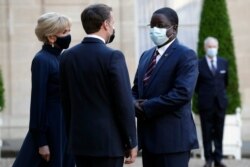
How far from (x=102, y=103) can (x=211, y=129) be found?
6.56 meters

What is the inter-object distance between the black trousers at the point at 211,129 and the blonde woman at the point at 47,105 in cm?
550

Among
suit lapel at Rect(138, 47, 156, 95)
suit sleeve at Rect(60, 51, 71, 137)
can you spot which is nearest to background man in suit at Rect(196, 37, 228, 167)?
suit lapel at Rect(138, 47, 156, 95)

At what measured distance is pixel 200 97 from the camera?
39.5 ft

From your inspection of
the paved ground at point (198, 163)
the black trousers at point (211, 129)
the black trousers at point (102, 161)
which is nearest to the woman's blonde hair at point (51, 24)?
the black trousers at point (102, 161)

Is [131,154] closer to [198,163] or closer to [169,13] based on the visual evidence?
[169,13]

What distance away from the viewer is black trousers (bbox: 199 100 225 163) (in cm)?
1201

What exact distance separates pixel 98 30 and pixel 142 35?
379 inches

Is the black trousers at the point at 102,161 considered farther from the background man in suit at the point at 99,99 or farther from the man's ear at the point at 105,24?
the man's ear at the point at 105,24

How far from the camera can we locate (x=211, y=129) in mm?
12133

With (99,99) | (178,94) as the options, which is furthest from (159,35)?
(99,99)

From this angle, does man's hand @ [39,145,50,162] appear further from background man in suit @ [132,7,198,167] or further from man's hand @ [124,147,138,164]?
man's hand @ [124,147,138,164]

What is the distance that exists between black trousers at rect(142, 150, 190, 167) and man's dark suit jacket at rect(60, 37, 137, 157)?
703mm

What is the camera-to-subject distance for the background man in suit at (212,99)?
39.3 ft

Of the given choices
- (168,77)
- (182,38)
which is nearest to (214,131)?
(182,38)
